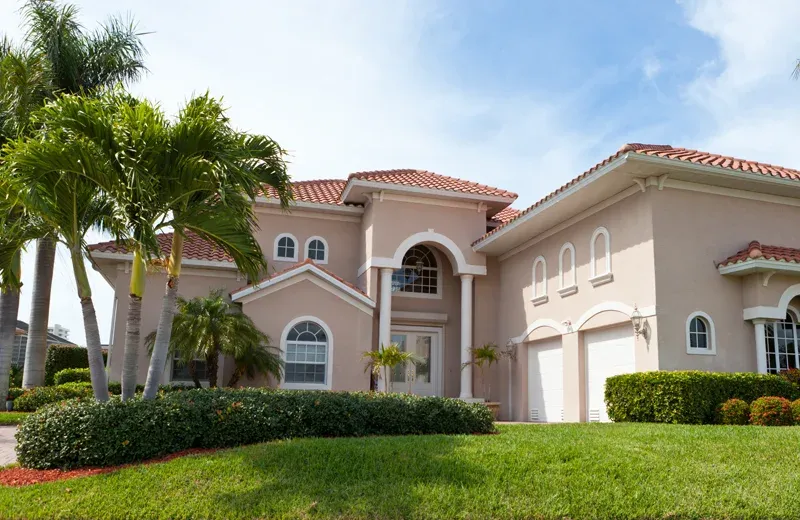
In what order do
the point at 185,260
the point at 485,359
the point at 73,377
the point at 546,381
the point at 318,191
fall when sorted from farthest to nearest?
1. the point at 318,191
2. the point at 485,359
3. the point at 73,377
4. the point at 185,260
5. the point at 546,381

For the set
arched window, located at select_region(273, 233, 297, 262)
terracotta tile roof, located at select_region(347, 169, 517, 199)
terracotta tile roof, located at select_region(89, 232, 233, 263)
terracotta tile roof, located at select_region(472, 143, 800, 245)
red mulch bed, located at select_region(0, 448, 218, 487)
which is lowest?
red mulch bed, located at select_region(0, 448, 218, 487)

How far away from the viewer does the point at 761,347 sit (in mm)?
14445

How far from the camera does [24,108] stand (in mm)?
16359

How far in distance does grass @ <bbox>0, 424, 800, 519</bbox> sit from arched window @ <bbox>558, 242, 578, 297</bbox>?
809 centimetres

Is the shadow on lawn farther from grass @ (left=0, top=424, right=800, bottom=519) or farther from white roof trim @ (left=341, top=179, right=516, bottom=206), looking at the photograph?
white roof trim @ (left=341, top=179, right=516, bottom=206)

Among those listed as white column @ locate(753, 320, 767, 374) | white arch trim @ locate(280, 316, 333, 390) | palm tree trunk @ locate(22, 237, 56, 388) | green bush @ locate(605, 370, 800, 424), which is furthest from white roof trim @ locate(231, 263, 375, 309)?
white column @ locate(753, 320, 767, 374)

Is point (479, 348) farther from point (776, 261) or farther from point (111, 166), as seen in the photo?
point (111, 166)

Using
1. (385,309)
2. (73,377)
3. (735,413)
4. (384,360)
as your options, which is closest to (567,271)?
(384,360)

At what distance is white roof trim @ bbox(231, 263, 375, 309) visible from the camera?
59.0ft

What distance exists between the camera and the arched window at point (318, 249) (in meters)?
22.2

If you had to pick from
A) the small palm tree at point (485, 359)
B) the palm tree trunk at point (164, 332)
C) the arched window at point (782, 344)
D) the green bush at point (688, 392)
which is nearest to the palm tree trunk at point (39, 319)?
the palm tree trunk at point (164, 332)

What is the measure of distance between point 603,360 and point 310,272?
7.73 meters

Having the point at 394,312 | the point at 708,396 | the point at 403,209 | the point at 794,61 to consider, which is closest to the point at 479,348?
the point at 394,312

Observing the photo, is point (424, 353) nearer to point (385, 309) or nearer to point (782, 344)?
point (385, 309)
